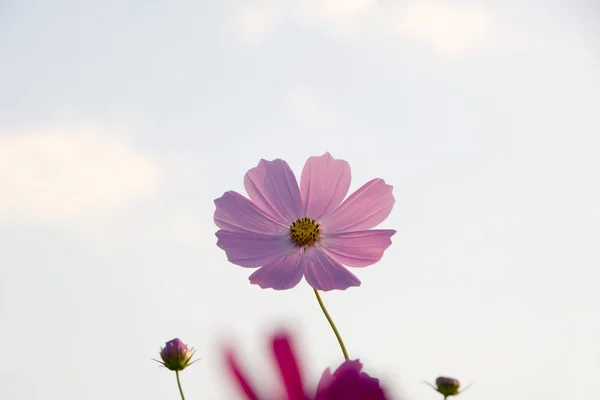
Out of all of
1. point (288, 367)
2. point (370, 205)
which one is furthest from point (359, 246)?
point (288, 367)

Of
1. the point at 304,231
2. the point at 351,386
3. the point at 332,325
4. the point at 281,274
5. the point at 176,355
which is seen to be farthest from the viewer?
the point at 176,355

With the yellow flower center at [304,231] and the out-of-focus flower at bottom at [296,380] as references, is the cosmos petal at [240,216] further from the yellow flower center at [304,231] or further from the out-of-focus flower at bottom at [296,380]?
the out-of-focus flower at bottom at [296,380]

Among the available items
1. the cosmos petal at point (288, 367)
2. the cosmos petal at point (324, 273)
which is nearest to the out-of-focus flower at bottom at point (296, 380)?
the cosmos petal at point (288, 367)

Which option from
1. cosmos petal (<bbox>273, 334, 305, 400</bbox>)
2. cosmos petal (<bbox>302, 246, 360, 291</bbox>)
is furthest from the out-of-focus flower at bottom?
cosmos petal (<bbox>302, 246, 360, 291</bbox>)

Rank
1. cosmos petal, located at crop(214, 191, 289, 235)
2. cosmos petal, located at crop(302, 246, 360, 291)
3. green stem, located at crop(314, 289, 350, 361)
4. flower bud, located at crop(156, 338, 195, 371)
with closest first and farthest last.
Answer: green stem, located at crop(314, 289, 350, 361) → cosmos petal, located at crop(302, 246, 360, 291) → cosmos petal, located at crop(214, 191, 289, 235) → flower bud, located at crop(156, 338, 195, 371)

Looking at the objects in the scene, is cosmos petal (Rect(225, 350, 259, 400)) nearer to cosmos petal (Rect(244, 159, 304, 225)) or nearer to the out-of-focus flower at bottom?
the out-of-focus flower at bottom

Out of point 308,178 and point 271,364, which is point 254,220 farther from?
point 271,364

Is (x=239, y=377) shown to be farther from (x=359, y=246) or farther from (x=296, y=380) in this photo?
(x=359, y=246)
